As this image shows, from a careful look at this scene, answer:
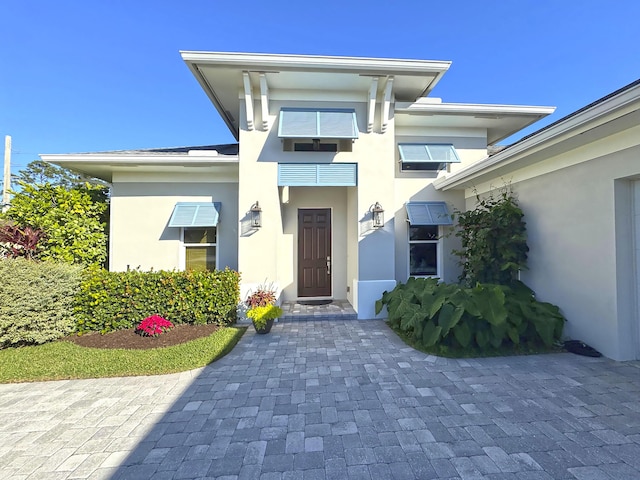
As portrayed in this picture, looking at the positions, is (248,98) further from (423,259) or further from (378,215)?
(423,259)

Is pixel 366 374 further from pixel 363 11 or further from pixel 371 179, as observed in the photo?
pixel 363 11

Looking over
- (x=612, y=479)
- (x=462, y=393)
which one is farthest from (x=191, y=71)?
(x=612, y=479)

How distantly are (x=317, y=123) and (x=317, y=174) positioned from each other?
1190 millimetres

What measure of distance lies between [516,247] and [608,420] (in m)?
3.60

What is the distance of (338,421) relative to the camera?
289cm

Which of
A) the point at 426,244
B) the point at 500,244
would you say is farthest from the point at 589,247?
the point at 426,244

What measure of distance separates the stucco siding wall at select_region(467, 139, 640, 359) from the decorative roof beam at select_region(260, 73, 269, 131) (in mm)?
6062

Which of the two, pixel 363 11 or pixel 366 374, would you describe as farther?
pixel 363 11

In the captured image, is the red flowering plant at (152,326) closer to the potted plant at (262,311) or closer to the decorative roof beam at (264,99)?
the potted plant at (262,311)

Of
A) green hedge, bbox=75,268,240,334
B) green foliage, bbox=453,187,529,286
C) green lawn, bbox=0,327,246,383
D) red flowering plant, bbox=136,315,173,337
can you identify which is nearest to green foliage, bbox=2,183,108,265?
green hedge, bbox=75,268,240,334

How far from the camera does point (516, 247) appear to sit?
5789 millimetres

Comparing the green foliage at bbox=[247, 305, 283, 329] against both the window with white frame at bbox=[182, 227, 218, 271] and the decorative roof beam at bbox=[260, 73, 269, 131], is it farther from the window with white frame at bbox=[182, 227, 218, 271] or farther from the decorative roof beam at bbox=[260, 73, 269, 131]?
the decorative roof beam at bbox=[260, 73, 269, 131]

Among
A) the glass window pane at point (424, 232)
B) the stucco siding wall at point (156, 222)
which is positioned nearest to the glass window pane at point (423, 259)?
the glass window pane at point (424, 232)

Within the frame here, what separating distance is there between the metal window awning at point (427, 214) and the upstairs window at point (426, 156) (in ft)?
3.47
